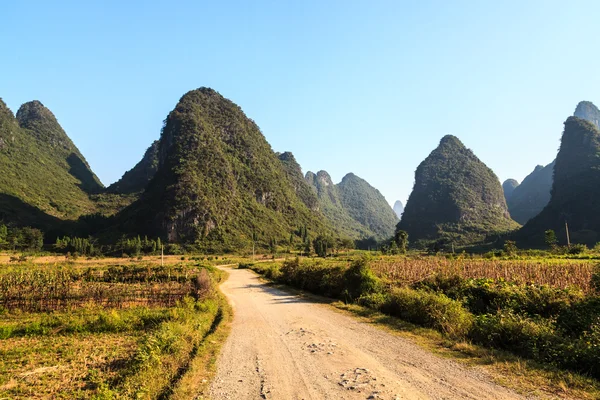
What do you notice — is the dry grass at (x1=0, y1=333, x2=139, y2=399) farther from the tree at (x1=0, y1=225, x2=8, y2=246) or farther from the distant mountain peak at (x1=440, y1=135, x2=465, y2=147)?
the distant mountain peak at (x1=440, y1=135, x2=465, y2=147)

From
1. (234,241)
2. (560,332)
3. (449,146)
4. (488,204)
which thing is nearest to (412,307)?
(560,332)

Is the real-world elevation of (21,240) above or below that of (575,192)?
below

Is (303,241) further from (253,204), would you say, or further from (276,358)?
(276,358)

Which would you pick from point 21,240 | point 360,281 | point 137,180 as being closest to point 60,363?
point 360,281

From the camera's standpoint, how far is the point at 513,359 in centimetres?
747

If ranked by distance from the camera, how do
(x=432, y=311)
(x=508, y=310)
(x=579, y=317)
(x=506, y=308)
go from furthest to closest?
1. (x=432, y=311)
2. (x=506, y=308)
3. (x=508, y=310)
4. (x=579, y=317)

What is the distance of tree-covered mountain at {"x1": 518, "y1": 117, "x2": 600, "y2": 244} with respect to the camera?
101 metres

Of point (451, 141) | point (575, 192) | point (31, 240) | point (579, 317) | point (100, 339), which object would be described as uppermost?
point (451, 141)

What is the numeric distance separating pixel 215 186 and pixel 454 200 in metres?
116

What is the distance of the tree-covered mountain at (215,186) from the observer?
371 feet

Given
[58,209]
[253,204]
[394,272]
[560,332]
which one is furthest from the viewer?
[253,204]

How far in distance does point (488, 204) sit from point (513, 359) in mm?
182245

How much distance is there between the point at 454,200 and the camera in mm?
161250

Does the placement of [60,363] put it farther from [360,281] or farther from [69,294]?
[360,281]
